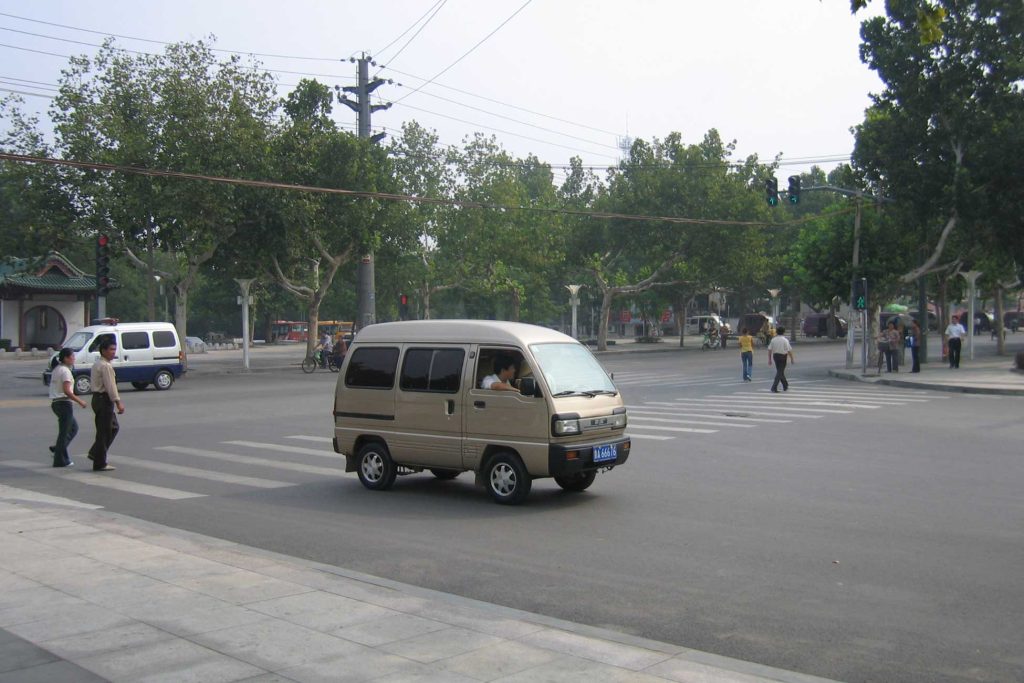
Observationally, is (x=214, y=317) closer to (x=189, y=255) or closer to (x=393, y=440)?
(x=189, y=255)

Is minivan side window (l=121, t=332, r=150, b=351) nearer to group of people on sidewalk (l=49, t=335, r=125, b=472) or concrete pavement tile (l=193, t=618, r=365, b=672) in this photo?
group of people on sidewalk (l=49, t=335, r=125, b=472)

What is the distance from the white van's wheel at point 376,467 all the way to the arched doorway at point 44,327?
179 feet

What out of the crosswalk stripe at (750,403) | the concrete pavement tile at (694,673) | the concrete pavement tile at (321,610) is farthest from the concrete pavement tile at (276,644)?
the crosswalk stripe at (750,403)

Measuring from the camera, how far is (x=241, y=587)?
7.23m

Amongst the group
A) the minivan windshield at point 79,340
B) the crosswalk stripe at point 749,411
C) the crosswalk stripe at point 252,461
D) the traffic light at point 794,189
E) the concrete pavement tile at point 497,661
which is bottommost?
the crosswalk stripe at point 252,461

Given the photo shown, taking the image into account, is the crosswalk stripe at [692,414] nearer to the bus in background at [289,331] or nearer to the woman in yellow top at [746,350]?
the woman in yellow top at [746,350]

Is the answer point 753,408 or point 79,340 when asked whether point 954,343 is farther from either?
point 79,340

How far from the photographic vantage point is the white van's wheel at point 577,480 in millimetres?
11664

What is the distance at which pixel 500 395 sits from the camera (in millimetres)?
10844

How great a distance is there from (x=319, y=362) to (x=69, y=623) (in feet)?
125

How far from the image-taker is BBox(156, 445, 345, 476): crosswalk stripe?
13.9 meters

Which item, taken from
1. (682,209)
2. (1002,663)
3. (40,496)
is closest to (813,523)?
(1002,663)

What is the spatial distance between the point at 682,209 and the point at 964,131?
23.6 m

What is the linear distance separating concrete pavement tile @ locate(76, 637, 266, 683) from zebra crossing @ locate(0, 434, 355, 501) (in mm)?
6332
